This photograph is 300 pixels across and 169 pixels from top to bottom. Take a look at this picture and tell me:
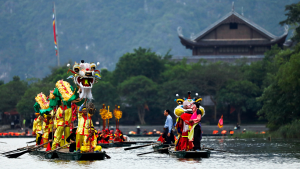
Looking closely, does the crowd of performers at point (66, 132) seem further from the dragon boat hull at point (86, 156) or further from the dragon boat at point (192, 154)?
the dragon boat at point (192, 154)

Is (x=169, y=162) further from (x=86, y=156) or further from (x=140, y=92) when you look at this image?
(x=140, y=92)

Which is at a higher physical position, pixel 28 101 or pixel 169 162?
pixel 28 101

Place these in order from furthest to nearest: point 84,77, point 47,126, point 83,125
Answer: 1. point 47,126
2. point 84,77
3. point 83,125

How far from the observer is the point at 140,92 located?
7006 cm

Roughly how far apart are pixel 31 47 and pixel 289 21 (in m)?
151

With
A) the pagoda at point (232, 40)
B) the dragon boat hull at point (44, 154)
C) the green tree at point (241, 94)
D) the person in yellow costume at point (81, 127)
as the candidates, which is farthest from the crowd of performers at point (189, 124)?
the pagoda at point (232, 40)

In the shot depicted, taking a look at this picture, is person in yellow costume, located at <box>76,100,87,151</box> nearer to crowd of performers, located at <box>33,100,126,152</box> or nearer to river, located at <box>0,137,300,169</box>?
crowd of performers, located at <box>33,100,126,152</box>

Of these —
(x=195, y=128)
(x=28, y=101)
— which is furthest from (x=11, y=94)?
(x=195, y=128)

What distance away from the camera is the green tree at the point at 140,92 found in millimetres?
70000

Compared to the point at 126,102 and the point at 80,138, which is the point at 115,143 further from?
the point at 126,102

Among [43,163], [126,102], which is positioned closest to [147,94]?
[126,102]

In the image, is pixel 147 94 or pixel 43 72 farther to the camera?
pixel 43 72

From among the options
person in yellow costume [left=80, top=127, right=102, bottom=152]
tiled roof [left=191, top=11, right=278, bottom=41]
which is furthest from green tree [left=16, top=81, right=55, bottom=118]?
person in yellow costume [left=80, top=127, right=102, bottom=152]

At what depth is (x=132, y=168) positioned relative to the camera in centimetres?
2339
